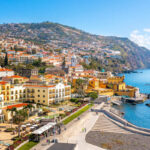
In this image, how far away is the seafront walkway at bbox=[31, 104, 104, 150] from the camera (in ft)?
91.5

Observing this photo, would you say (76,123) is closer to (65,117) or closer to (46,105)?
(65,117)

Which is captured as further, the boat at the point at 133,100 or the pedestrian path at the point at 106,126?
the boat at the point at 133,100

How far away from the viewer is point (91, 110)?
49.4 meters

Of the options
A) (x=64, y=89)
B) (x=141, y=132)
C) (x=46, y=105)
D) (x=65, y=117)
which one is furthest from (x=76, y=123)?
(x=64, y=89)

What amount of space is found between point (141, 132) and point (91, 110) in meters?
16.6

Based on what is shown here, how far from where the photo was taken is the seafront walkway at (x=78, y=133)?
27891 mm

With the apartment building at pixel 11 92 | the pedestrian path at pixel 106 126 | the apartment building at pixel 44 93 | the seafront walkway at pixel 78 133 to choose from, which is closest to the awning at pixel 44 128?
the seafront walkway at pixel 78 133

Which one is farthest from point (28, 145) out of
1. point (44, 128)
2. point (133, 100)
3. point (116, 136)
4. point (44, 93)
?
point (133, 100)

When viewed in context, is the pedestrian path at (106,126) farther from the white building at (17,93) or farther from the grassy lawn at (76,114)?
the white building at (17,93)

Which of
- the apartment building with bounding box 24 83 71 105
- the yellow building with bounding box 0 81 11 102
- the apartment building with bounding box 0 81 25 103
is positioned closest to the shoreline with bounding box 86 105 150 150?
the apartment building with bounding box 24 83 71 105

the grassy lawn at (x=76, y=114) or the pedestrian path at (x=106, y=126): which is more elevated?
the grassy lawn at (x=76, y=114)

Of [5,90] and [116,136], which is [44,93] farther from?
[116,136]

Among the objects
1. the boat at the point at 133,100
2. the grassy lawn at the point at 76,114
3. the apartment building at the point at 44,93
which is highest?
the apartment building at the point at 44,93

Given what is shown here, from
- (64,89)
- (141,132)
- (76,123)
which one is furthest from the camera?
(64,89)
